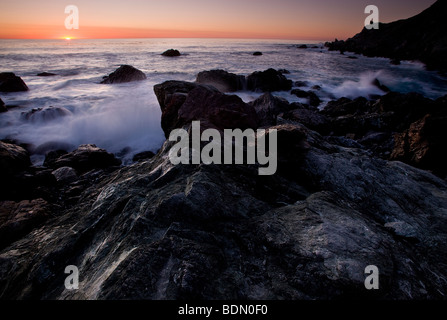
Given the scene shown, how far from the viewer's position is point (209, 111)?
19.4 feet

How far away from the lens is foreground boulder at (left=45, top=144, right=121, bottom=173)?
24.6ft

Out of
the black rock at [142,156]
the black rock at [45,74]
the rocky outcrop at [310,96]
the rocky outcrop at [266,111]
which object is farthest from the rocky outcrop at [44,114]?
the rocky outcrop at [310,96]

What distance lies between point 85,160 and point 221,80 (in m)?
15.4

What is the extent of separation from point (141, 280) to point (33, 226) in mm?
3547

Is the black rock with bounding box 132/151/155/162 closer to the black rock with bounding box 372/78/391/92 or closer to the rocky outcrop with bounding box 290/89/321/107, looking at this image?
the rocky outcrop with bounding box 290/89/321/107

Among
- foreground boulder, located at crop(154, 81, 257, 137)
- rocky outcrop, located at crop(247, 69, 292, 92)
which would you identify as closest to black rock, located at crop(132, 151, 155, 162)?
foreground boulder, located at crop(154, 81, 257, 137)

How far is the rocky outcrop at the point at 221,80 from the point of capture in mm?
19844

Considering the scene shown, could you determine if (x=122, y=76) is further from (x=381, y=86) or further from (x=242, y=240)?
(x=381, y=86)

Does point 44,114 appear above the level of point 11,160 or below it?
above

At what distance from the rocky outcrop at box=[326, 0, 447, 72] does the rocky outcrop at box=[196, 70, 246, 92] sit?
36695mm

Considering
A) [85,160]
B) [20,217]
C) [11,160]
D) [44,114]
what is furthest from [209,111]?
[44,114]

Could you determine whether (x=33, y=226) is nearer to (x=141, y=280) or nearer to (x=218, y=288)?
(x=141, y=280)

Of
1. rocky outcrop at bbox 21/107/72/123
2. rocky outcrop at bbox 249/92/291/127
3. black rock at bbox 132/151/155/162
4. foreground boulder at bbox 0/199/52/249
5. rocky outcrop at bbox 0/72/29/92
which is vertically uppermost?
rocky outcrop at bbox 0/72/29/92

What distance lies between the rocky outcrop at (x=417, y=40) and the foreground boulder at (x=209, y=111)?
47.0 metres
